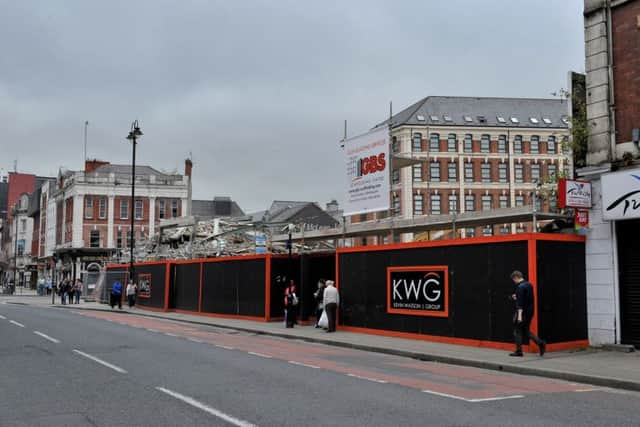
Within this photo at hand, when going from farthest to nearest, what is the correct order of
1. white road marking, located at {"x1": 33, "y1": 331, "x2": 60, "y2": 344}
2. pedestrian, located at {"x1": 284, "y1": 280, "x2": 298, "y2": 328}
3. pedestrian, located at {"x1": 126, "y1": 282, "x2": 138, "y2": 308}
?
pedestrian, located at {"x1": 126, "y1": 282, "x2": 138, "y2": 308}, pedestrian, located at {"x1": 284, "y1": 280, "x2": 298, "y2": 328}, white road marking, located at {"x1": 33, "y1": 331, "x2": 60, "y2": 344}

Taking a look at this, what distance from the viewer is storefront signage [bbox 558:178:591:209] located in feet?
50.3

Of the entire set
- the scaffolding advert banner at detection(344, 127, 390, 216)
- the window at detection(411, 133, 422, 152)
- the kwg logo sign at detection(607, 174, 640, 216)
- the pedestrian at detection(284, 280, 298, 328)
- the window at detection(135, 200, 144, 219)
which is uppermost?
the window at detection(411, 133, 422, 152)

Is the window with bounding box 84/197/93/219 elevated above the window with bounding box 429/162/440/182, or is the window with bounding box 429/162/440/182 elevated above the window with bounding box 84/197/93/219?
the window with bounding box 429/162/440/182

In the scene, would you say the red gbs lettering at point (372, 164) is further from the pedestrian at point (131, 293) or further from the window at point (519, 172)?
the window at point (519, 172)

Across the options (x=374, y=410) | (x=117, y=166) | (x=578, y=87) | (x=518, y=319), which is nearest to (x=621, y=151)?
(x=578, y=87)

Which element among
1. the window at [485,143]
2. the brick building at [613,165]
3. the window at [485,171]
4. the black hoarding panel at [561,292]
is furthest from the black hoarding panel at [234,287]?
the window at [485,143]

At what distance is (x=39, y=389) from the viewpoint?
980cm

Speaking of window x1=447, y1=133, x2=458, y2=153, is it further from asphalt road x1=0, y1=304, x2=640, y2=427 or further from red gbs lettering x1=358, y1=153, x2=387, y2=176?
asphalt road x1=0, y1=304, x2=640, y2=427

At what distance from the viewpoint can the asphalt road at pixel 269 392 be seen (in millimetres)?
7887

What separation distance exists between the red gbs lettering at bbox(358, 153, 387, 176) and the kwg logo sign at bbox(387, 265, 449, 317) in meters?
3.43

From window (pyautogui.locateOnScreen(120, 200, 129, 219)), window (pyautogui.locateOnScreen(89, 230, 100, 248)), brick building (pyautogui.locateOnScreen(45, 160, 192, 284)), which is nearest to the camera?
brick building (pyautogui.locateOnScreen(45, 160, 192, 284))

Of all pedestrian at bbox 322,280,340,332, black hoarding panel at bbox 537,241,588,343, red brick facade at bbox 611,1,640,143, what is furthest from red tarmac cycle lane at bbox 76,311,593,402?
red brick facade at bbox 611,1,640,143

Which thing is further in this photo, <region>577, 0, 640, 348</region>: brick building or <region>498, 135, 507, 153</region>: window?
<region>498, 135, 507, 153</region>: window

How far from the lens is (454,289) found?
17.6m
